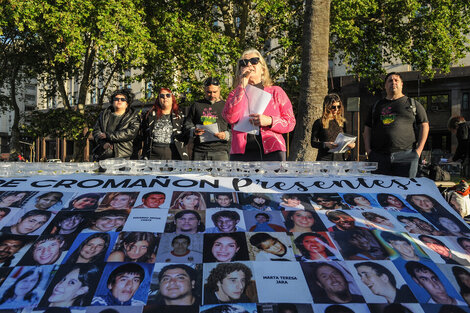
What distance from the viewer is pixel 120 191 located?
1.46m

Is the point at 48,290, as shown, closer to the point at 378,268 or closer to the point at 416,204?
the point at 378,268

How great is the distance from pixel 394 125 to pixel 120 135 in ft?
9.97

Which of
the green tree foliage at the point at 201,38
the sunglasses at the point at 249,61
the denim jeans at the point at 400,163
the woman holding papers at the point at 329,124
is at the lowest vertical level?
the denim jeans at the point at 400,163

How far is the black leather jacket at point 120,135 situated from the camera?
→ 15.2 ft

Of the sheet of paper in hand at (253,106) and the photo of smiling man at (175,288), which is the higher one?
the sheet of paper in hand at (253,106)

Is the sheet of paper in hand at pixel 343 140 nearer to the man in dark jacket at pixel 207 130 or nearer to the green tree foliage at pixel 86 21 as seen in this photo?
the man in dark jacket at pixel 207 130

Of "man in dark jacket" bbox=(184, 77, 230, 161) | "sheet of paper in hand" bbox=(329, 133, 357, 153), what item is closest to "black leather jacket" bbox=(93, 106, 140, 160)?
"man in dark jacket" bbox=(184, 77, 230, 161)

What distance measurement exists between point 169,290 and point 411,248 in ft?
2.46

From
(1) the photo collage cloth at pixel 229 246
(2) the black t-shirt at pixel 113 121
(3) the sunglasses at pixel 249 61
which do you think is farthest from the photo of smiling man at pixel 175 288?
(2) the black t-shirt at pixel 113 121

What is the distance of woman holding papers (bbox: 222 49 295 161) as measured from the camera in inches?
95.6

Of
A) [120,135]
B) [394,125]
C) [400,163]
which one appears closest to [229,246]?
[400,163]

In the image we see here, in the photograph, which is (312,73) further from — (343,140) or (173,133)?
(343,140)

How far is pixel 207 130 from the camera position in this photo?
431 centimetres

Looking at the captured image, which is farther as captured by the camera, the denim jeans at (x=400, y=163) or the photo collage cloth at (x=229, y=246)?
the denim jeans at (x=400, y=163)
